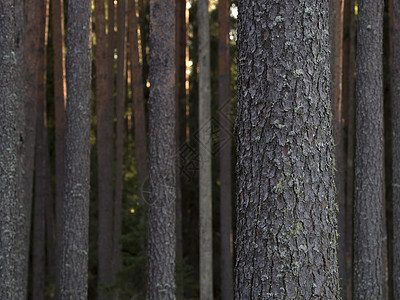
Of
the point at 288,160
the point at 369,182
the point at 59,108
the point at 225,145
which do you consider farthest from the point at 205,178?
the point at 288,160

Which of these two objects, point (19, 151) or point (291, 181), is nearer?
point (291, 181)

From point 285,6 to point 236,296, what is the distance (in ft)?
5.27

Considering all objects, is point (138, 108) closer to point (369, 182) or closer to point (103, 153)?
point (103, 153)

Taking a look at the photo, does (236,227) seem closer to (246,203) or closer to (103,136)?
(246,203)

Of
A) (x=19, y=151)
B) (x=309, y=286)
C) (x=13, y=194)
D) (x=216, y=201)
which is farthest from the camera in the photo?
(x=216, y=201)

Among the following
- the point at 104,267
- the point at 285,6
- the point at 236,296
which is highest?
the point at 285,6

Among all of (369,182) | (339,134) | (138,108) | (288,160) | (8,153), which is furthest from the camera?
(138,108)

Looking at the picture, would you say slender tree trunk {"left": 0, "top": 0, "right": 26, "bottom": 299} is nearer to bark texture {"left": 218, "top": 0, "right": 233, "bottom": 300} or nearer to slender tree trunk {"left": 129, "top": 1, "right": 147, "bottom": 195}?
slender tree trunk {"left": 129, "top": 1, "right": 147, "bottom": 195}

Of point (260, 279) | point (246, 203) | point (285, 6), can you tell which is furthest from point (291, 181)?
point (285, 6)

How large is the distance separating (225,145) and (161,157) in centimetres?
722

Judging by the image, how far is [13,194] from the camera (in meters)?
7.77

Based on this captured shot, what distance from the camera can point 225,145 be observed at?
52.6 feet

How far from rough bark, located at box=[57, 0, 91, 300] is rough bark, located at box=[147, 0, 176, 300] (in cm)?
102

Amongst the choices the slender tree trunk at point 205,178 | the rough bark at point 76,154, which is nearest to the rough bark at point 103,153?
the slender tree trunk at point 205,178
